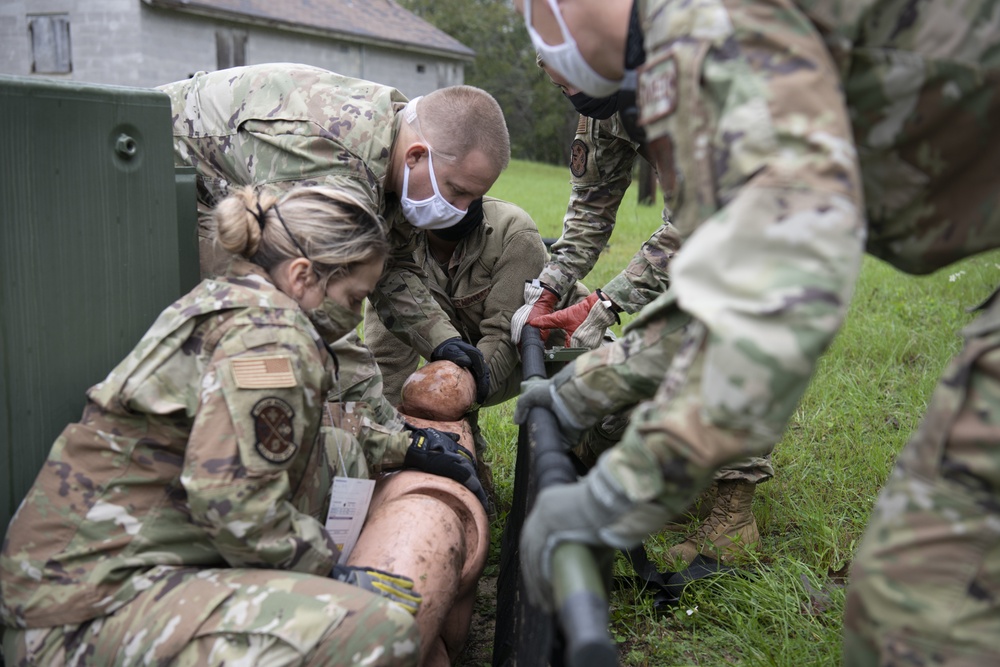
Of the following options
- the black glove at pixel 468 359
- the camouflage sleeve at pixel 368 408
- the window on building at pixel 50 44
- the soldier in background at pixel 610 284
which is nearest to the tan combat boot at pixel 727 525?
the soldier in background at pixel 610 284

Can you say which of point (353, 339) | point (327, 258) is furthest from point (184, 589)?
point (353, 339)

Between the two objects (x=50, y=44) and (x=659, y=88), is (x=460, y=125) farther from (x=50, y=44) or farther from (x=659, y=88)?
(x=50, y=44)

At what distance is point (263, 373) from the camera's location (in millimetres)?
1974

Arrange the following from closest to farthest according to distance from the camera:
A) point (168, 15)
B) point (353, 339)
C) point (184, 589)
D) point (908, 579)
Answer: point (908, 579)
point (184, 589)
point (353, 339)
point (168, 15)

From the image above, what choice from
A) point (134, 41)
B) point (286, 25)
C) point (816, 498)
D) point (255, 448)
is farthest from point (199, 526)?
point (286, 25)

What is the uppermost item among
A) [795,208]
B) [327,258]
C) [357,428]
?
[795,208]

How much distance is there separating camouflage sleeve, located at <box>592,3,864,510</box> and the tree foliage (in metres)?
42.9

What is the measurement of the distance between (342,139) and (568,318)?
1.18 m

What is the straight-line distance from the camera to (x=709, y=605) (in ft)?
9.39

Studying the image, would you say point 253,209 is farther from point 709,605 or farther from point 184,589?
point 709,605

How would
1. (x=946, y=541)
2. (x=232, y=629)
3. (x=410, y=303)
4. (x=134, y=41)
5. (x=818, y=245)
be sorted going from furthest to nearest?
1. (x=134, y=41)
2. (x=410, y=303)
3. (x=232, y=629)
4. (x=946, y=541)
5. (x=818, y=245)

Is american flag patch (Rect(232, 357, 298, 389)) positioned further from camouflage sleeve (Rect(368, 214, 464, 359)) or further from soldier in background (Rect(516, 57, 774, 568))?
camouflage sleeve (Rect(368, 214, 464, 359))

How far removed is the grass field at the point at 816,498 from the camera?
8.84ft

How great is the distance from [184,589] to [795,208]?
1498 mm
